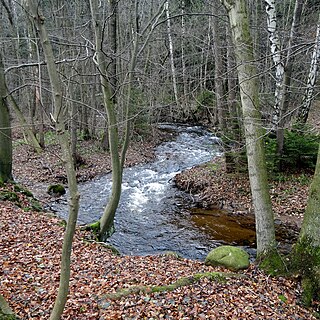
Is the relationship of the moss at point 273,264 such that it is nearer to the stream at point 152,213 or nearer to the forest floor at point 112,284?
the forest floor at point 112,284

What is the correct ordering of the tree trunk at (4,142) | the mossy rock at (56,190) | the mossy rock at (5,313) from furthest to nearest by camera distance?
the mossy rock at (56,190) < the tree trunk at (4,142) < the mossy rock at (5,313)

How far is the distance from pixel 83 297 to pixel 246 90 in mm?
4397

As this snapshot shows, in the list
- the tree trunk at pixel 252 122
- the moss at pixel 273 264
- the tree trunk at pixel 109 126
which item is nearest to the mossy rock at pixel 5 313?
the moss at pixel 273 264

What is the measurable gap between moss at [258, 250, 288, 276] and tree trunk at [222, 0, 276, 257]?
8cm

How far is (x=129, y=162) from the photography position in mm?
15812

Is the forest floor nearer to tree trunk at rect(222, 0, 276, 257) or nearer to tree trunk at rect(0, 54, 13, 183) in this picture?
tree trunk at rect(222, 0, 276, 257)

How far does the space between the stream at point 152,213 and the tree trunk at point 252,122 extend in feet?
7.19

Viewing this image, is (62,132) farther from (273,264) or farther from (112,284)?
(273,264)

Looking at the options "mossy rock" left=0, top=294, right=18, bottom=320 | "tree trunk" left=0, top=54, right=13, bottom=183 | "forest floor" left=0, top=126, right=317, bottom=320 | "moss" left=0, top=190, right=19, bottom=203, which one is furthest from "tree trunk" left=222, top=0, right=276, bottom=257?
"tree trunk" left=0, top=54, right=13, bottom=183

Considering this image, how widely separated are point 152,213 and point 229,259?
4535 millimetres

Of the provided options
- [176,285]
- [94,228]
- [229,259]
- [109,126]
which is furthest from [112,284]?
[109,126]

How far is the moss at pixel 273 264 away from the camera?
564 cm

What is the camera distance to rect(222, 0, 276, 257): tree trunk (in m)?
5.65

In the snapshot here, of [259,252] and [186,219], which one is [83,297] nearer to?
[259,252]
